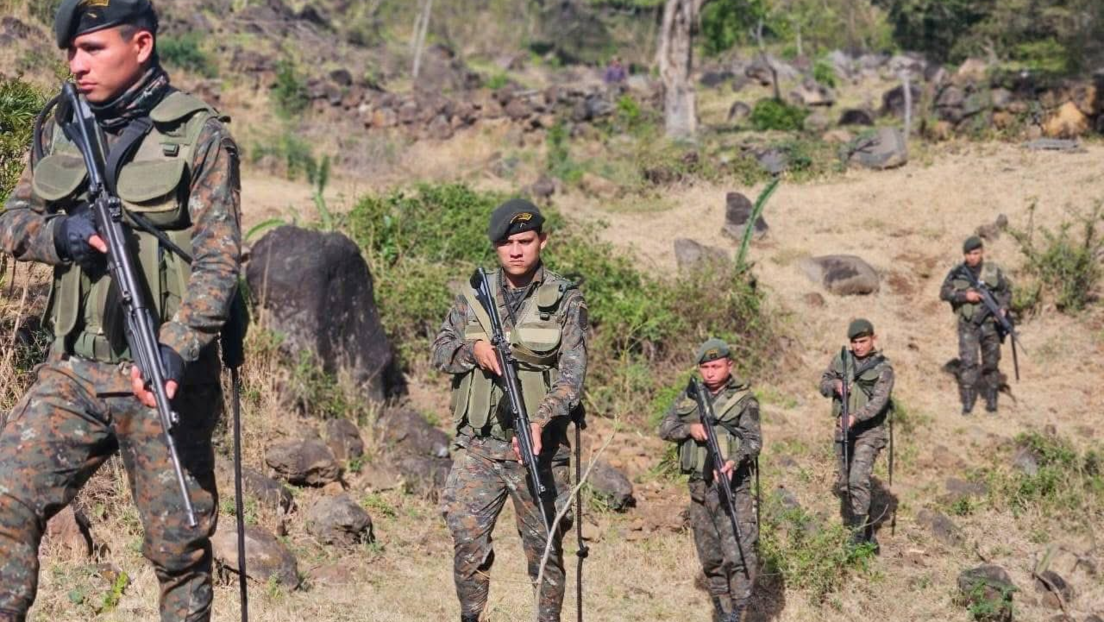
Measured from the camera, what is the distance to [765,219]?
47.3 ft

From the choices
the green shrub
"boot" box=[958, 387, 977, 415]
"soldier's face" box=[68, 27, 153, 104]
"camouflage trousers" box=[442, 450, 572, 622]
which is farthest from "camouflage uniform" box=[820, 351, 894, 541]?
the green shrub

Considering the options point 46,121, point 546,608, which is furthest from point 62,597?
point 46,121

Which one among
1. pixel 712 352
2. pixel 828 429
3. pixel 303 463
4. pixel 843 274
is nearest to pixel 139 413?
pixel 712 352

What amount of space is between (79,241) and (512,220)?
186 centimetres

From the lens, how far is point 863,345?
7777 mm

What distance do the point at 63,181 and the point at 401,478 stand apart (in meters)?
4.72

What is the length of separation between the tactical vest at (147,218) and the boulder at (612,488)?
4847 mm

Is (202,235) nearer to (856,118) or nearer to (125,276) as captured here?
(125,276)

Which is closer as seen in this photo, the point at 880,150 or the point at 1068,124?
the point at 880,150

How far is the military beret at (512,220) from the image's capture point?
4.77 meters

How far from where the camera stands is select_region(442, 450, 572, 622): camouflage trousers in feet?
15.7

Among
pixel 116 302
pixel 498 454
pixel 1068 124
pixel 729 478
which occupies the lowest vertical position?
pixel 1068 124

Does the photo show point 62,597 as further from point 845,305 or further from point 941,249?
point 941,249

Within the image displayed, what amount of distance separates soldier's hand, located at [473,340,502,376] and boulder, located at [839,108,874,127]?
1568 centimetres
